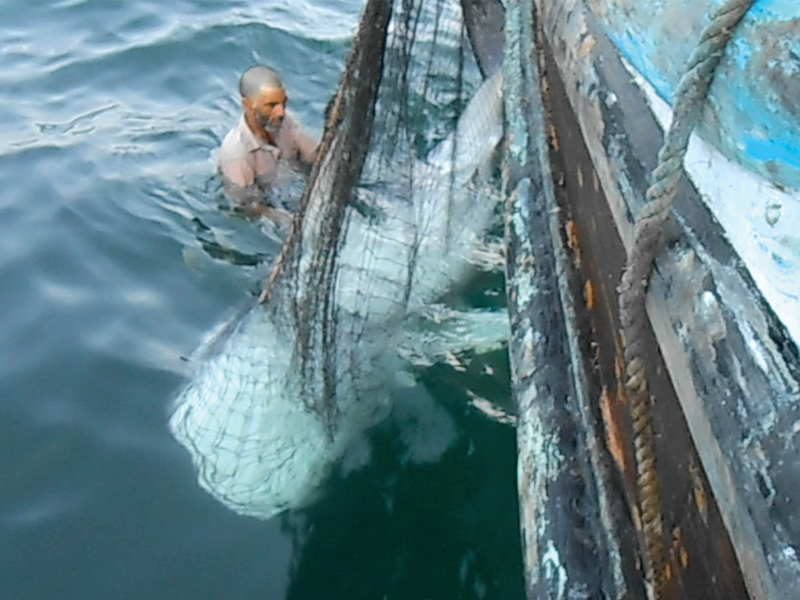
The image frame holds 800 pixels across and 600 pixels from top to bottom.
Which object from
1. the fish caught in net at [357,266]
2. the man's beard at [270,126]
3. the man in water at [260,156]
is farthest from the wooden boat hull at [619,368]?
the man in water at [260,156]

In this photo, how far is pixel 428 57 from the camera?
4.24 m

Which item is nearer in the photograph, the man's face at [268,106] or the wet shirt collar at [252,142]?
the man's face at [268,106]

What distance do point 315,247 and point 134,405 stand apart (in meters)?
2.05

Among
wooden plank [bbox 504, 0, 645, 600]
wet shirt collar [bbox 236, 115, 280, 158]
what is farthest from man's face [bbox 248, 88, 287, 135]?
wooden plank [bbox 504, 0, 645, 600]

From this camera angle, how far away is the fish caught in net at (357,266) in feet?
11.2

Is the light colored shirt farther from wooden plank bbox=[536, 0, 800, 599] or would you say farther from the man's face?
wooden plank bbox=[536, 0, 800, 599]

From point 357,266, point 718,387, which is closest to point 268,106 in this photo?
point 357,266

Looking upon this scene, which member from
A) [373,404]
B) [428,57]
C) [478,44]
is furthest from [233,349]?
[478,44]

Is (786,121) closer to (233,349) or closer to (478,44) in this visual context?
(233,349)

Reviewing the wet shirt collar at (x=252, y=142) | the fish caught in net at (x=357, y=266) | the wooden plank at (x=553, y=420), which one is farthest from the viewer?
the wet shirt collar at (x=252, y=142)

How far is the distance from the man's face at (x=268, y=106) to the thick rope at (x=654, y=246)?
5.25 m

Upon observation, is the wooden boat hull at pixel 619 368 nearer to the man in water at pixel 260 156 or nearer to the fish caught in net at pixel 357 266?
the fish caught in net at pixel 357 266

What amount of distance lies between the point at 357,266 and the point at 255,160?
3.16m

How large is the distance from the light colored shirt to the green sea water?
20 cm
